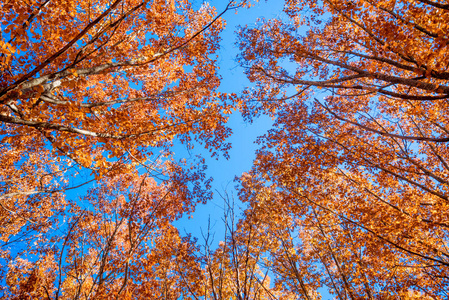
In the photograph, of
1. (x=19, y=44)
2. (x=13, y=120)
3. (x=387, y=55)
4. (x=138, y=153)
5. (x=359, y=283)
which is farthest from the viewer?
(x=359, y=283)

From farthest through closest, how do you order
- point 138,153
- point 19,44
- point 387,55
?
1. point 138,153
2. point 387,55
3. point 19,44

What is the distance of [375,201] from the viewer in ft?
27.5

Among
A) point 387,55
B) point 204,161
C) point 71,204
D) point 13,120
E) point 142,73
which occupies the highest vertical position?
point 142,73

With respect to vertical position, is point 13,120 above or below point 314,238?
below

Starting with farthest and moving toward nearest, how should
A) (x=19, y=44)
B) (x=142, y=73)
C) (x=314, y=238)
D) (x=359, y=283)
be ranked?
(x=314, y=238), (x=142, y=73), (x=359, y=283), (x=19, y=44)

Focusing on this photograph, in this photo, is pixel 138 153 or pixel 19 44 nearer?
pixel 19 44

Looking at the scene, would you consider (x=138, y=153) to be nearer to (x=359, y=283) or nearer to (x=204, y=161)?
(x=204, y=161)

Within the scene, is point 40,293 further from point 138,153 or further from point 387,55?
point 387,55

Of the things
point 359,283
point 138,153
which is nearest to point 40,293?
point 138,153

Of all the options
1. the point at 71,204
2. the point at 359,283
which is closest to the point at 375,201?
the point at 359,283

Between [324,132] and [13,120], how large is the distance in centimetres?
964

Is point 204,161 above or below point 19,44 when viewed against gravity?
above

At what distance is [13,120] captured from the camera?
117 inches

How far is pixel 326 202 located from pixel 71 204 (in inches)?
482
